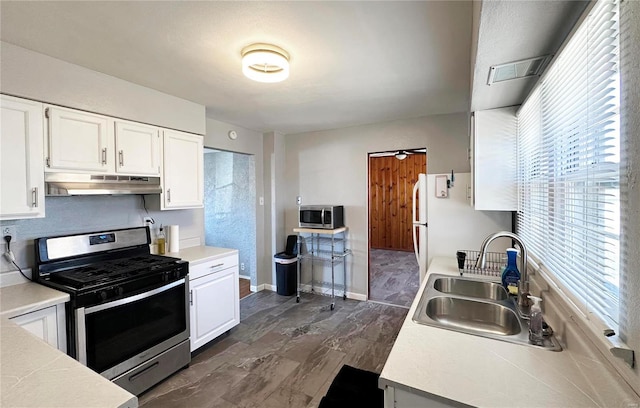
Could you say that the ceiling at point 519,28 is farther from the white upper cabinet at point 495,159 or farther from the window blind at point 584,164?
the white upper cabinet at point 495,159

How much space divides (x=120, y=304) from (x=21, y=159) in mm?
1099

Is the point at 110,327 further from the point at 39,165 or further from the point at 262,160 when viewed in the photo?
the point at 262,160

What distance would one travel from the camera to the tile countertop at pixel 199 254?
2537mm

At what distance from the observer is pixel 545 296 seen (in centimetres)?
140

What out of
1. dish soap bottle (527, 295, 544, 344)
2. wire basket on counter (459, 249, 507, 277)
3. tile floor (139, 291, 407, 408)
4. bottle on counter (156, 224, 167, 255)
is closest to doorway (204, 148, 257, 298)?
tile floor (139, 291, 407, 408)

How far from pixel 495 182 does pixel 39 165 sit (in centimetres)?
324

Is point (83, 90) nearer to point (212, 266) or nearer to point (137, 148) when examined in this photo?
point (137, 148)

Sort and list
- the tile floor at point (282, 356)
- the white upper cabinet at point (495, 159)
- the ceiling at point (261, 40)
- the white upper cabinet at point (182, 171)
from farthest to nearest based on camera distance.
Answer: the white upper cabinet at point (182, 171) → the white upper cabinet at point (495, 159) → the tile floor at point (282, 356) → the ceiling at point (261, 40)

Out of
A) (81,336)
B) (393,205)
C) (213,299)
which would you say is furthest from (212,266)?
(393,205)

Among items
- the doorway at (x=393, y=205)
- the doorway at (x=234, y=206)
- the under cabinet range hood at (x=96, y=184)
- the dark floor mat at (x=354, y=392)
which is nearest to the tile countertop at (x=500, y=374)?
the dark floor mat at (x=354, y=392)

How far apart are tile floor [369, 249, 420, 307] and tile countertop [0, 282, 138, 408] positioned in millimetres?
3422

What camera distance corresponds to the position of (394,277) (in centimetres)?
494

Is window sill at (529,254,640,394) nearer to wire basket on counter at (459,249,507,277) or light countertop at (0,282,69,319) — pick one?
wire basket on counter at (459,249,507,277)

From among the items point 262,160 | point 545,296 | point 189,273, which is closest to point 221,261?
point 189,273
